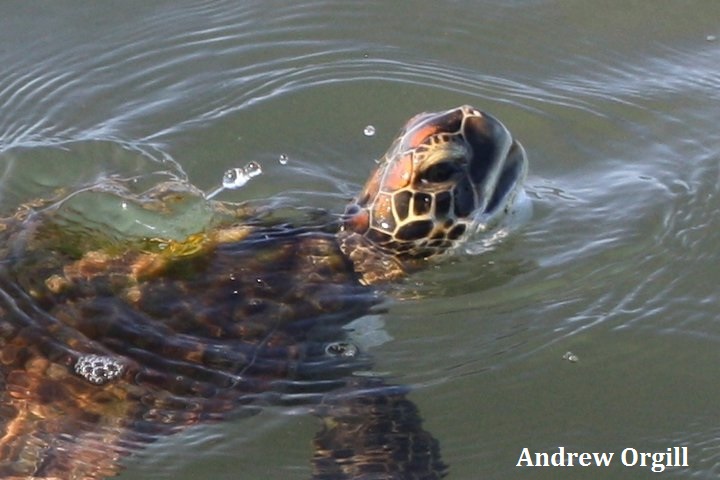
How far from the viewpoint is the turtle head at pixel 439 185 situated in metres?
4.56

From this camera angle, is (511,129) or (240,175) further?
(511,129)

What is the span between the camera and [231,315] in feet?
14.4

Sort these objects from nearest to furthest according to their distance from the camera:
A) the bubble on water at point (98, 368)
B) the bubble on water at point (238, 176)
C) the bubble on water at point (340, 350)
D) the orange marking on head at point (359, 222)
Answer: the bubble on water at point (98, 368)
the bubble on water at point (340, 350)
the orange marking on head at point (359, 222)
the bubble on water at point (238, 176)

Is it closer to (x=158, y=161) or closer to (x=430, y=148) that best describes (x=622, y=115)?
(x=430, y=148)

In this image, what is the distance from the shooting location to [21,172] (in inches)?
214

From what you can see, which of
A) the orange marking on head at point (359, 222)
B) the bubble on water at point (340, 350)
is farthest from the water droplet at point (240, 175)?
the bubble on water at point (340, 350)

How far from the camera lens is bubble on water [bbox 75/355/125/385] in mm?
4133

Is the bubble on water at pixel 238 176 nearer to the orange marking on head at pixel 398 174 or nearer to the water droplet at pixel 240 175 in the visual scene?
the water droplet at pixel 240 175

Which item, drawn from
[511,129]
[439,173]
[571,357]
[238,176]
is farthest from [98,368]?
[511,129]

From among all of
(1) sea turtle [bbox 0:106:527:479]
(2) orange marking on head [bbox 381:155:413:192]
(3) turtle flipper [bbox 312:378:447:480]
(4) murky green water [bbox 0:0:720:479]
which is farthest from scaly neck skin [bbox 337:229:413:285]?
(3) turtle flipper [bbox 312:378:447:480]

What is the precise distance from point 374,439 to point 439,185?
105 cm

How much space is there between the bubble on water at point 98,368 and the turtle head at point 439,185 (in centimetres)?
113

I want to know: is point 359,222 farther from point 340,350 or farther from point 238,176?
point 238,176

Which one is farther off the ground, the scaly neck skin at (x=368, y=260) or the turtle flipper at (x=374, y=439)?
the scaly neck skin at (x=368, y=260)
